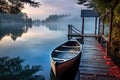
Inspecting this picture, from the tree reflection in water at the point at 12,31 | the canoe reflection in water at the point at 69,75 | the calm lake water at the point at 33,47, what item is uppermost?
the canoe reflection in water at the point at 69,75

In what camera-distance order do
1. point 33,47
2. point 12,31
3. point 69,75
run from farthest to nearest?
point 12,31 → point 33,47 → point 69,75

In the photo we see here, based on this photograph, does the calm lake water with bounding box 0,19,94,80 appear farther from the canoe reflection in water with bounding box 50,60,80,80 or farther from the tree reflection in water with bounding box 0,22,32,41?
the canoe reflection in water with bounding box 50,60,80,80

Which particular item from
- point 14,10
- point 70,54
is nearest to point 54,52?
point 70,54

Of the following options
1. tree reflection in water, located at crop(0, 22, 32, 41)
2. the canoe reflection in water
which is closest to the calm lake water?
tree reflection in water, located at crop(0, 22, 32, 41)

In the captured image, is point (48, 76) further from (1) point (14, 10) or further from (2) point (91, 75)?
(1) point (14, 10)

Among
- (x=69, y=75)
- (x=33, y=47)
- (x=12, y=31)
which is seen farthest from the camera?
(x=12, y=31)

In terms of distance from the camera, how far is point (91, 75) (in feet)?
23.3

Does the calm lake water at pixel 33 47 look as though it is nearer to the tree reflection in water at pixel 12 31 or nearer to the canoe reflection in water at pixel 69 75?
the tree reflection in water at pixel 12 31

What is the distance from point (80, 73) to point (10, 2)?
30.4 feet

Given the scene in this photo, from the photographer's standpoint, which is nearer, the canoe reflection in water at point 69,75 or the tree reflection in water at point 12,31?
the canoe reflection in water at point 69,75

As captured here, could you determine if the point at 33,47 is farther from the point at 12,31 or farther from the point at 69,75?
the point at 12,31

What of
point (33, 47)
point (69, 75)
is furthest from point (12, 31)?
point (69, 75)

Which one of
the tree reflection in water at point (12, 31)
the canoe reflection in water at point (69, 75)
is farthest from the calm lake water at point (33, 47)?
the canoe reflection in water at point (69, 75)

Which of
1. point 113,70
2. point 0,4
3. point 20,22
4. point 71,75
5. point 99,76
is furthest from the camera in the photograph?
point 20,22
